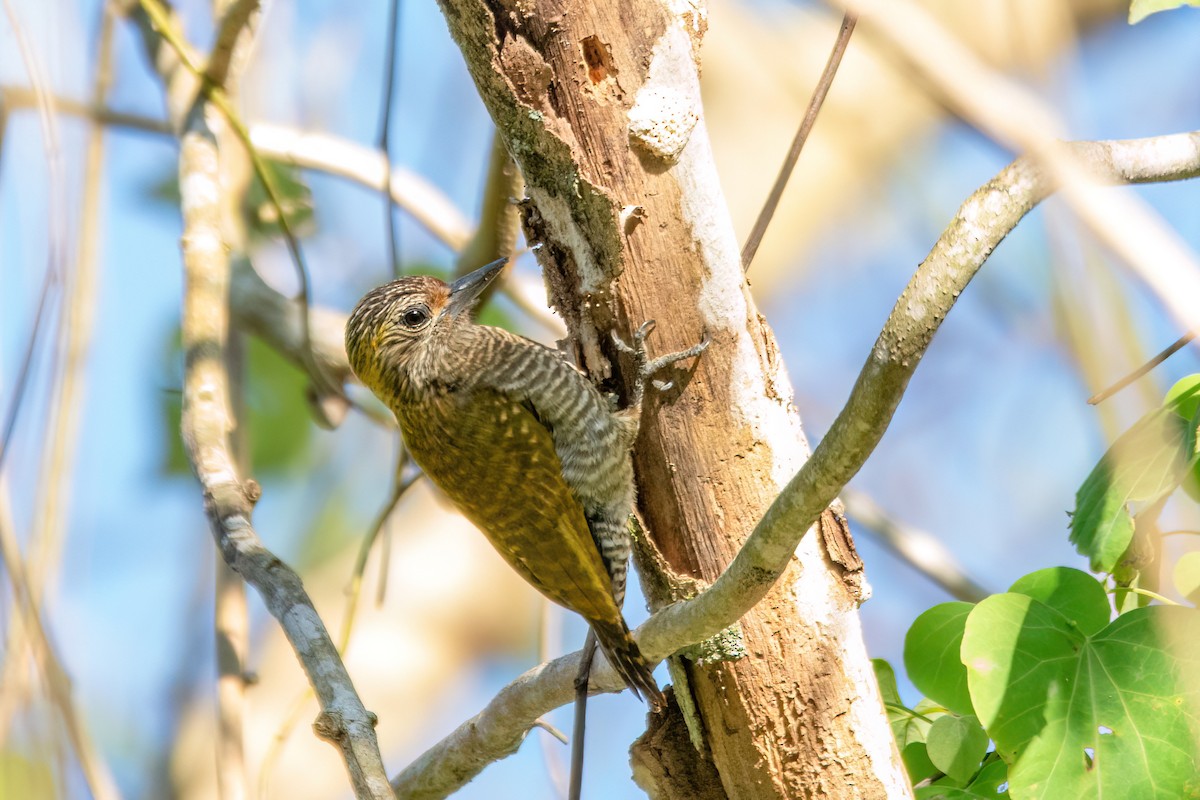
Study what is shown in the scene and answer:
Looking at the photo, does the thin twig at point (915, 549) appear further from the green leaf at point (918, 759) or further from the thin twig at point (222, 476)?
the thin twig at point (222, 476)

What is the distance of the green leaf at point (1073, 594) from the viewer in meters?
1.91

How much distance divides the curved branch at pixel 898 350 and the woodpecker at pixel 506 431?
35.5 inches

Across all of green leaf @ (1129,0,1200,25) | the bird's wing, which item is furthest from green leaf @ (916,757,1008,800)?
green leaf @ (1129,0,1200,25)

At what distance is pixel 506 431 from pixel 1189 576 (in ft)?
5.72

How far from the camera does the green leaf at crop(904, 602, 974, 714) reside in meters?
2.10

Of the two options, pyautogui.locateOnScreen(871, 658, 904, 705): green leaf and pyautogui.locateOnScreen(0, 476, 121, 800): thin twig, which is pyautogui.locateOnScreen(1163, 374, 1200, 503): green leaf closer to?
pyautogui.locateOnScreen(871, 658, 904, 705): green leaf

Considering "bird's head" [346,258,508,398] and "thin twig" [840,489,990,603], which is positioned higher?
"bird's head" [346,258,508,398]

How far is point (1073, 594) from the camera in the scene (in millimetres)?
1931

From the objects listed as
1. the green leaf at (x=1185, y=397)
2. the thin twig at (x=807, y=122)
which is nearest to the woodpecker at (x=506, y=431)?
the thin twig at (x=807, y=122)

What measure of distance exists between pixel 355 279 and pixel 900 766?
3291 millimetres

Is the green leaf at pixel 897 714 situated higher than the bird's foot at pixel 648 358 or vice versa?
the bird's foot at pixel 648 358

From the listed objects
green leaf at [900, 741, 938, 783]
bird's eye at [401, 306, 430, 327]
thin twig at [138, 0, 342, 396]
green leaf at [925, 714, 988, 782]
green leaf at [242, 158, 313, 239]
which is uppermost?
A: green leaf at [242, 158, 313, 239]

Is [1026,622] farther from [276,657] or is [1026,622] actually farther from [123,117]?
[276,657]

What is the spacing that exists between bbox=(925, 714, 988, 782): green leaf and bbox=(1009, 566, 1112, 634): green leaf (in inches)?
10.2
